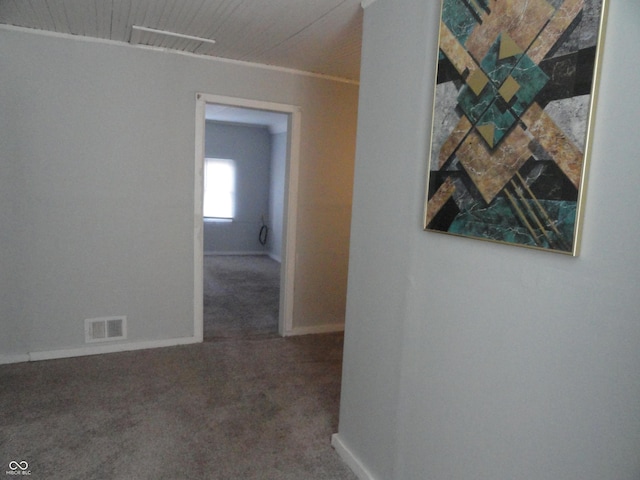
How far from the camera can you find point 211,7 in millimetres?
2389

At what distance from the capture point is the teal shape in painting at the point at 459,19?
1.41m

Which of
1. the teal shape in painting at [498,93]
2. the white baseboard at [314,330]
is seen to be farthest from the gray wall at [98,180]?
the teal shape in painting at [498,93]

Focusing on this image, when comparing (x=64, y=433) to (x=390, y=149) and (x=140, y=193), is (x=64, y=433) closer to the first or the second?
(x=140, y=193)

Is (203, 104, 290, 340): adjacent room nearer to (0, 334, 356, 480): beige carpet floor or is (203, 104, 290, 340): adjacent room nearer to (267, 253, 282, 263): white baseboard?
(267, 253, 282, 263): white baseboard

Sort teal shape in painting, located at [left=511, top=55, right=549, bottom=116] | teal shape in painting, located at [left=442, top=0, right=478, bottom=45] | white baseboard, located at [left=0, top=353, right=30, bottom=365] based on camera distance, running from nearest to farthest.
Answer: teal shape in painting, located at [left=511, top=55, right=549, bottom=116] → teal shape in painting, located at [left=442, top=0, right=478, bottom=45] → white baseboard, located at [left=0, top=353, right=30, bottom=365]

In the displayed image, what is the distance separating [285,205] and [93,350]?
1.91 metres

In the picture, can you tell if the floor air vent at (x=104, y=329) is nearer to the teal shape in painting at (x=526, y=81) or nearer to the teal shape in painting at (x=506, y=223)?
the teal shape in painting at (x=506, y=223)

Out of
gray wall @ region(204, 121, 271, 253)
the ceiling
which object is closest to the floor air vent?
the ceiling

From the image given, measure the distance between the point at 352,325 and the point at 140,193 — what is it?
210 cm

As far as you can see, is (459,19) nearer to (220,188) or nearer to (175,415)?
(175,415)

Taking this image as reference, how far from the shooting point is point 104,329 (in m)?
3.29

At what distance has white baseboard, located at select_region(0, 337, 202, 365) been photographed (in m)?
3.08

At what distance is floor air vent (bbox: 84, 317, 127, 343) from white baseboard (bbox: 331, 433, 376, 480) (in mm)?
1959

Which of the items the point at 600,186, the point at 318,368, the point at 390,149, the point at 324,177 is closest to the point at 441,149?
the point at 390,149
